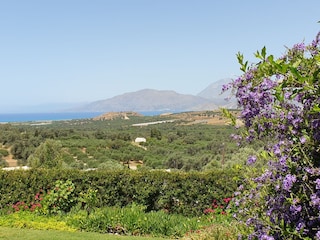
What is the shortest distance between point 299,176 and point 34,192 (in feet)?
30.3

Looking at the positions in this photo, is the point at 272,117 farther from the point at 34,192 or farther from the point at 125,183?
the point at 34,192

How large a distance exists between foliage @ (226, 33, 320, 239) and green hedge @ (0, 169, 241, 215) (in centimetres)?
737

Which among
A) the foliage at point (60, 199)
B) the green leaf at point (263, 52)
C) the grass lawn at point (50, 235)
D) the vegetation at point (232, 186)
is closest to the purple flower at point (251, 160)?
the vegetation at point (232, 186)

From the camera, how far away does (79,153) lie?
129 ft

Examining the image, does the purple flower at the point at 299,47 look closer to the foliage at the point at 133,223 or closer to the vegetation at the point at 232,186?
the vegetation at the point at 232,186

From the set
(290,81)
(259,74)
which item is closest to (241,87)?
(259,74)

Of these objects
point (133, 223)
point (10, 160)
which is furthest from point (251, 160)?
point (10, 160)

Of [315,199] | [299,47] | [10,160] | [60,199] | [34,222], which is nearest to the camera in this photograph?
[315,199]

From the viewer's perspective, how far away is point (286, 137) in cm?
247

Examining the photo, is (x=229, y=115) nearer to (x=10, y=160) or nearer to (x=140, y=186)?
(x=140, y=186)

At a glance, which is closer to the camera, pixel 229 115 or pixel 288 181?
pixel 288 181

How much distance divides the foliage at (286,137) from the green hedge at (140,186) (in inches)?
290

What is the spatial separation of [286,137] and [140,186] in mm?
7924

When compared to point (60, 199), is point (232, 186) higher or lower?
lower
